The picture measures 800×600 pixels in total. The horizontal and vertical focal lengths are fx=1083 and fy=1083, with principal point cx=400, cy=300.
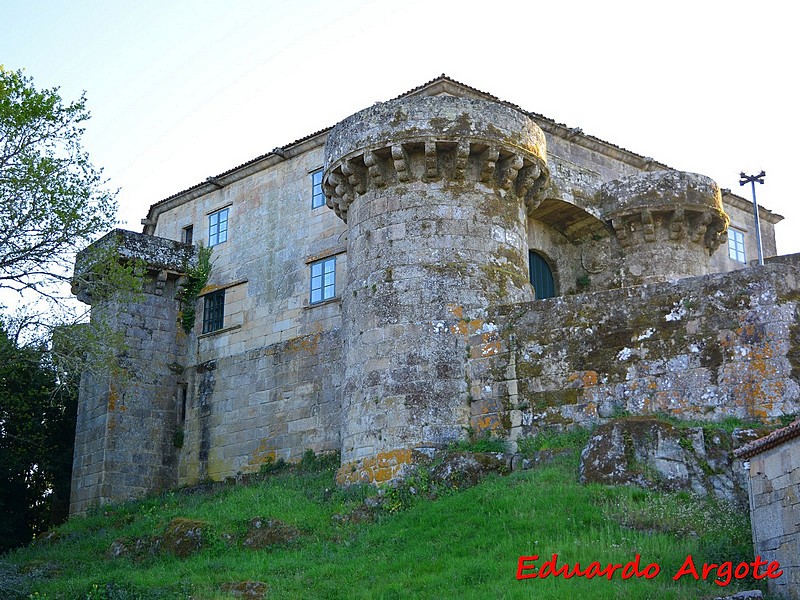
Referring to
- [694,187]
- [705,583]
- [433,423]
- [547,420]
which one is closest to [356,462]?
[433,423]

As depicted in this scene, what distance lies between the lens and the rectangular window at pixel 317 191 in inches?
914

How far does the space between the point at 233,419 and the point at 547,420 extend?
9299mm

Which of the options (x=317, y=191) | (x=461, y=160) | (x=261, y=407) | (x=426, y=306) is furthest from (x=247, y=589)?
(x=317, y=191)

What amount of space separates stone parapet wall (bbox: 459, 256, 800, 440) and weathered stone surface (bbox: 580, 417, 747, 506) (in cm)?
95

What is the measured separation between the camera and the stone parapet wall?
566 inches

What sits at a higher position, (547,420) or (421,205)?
(421,205)

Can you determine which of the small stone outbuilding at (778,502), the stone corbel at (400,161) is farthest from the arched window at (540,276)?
the small stone outbuilding at (778,502)

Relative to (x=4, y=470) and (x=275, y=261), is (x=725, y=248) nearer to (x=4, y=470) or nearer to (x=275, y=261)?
(x=275, y=261)

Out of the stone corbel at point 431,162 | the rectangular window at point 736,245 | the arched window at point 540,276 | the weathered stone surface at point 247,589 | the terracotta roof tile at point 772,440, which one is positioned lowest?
the weathered stone surface at point 247,589

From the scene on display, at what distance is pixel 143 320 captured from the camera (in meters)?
24.3

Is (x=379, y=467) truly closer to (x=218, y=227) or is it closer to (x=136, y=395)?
(x=136, y=395)

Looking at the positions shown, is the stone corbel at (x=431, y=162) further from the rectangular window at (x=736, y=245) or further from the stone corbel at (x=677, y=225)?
the rectangular window at (x=736, y=245)

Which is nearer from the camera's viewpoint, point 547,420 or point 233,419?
point 547,420

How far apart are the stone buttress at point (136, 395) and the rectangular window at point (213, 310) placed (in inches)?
26.2
